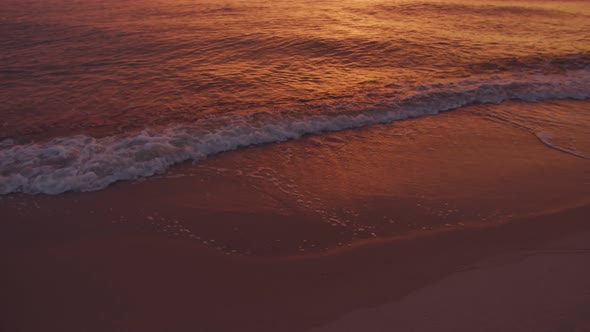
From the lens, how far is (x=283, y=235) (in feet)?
11.8

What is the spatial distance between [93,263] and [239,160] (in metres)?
2.14

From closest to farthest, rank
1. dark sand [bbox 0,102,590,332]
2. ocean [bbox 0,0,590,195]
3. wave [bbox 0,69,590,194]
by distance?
dark sand [bbox 0,102,590,332] < wave [bbox 0,69,590,194] < ocean [bbox 0,0,590,195]

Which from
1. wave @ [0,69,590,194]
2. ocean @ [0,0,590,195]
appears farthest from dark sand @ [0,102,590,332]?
ocean @ [0,0,590,195]

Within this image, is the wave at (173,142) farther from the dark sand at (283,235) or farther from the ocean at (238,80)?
the dark sand at (283,235)

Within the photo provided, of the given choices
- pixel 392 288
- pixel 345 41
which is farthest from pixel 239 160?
pixel 345 41

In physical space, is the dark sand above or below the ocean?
below

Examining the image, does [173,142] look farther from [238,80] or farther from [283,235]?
[238,80]

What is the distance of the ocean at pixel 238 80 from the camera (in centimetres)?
521

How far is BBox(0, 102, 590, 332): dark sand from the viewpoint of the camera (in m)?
2.83

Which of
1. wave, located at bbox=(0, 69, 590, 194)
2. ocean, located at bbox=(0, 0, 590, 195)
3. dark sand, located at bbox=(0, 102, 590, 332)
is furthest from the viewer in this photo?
ocean, located at bbox=(0, 0, 590, 195)

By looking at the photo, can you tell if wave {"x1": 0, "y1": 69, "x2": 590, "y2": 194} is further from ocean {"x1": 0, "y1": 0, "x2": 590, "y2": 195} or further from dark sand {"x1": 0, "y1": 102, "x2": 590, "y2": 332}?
dark sand {"x1": 0, "y1": 102, "x2": 590, "y2": 332}

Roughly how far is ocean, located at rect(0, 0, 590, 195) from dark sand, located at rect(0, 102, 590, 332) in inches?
27.1

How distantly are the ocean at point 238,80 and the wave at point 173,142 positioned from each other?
0.08 ft

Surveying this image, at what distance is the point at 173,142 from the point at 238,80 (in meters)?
3.13
